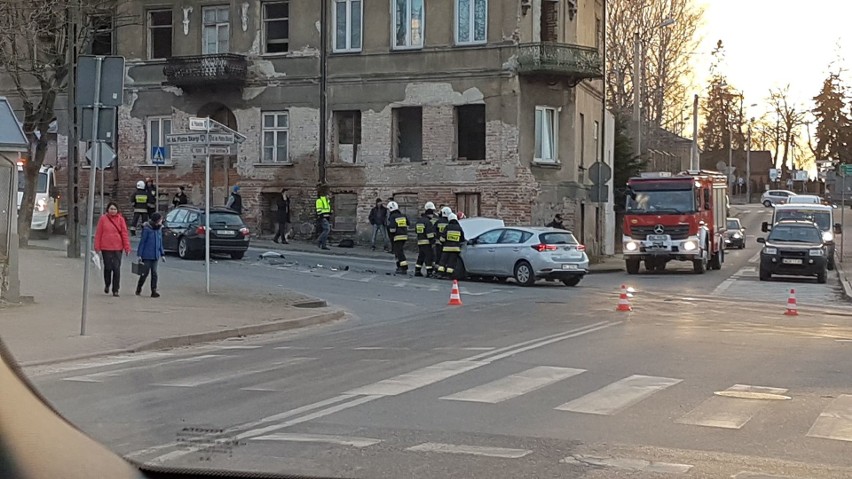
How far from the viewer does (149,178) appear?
4306 cm

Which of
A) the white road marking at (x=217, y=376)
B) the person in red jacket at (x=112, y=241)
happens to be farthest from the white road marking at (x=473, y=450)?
the person in red jacket at (x=112, y=241)

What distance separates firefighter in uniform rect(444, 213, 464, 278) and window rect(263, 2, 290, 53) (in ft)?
52.7

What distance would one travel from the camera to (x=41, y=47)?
28516mm

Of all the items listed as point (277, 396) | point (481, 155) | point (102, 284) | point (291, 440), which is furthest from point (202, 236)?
point (291, 440)

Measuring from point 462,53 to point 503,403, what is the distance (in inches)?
1202

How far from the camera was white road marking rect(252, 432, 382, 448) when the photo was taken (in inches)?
287

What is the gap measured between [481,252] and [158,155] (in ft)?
49.1

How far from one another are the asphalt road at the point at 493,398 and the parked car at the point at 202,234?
40.4 feet

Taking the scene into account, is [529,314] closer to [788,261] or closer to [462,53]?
[788,261]

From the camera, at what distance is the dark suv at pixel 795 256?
3212 cm

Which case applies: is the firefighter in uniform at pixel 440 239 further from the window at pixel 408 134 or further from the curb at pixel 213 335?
the window at pixel 408 134

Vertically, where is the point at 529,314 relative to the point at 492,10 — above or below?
below

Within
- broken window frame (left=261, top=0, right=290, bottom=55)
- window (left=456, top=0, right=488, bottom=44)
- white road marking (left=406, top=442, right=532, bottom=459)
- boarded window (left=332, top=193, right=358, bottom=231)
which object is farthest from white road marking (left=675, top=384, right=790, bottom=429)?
broken window frame (left=261, top=0, right=290, bottom=55)

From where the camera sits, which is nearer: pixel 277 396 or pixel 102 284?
pixel 277 396
